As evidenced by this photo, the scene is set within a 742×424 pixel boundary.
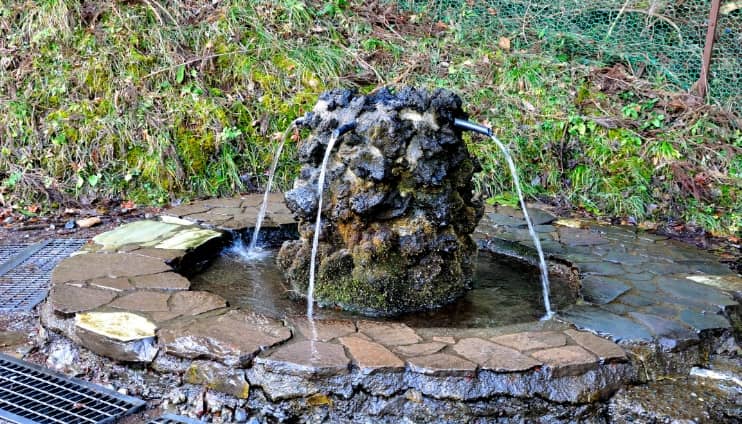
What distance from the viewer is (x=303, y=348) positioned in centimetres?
311

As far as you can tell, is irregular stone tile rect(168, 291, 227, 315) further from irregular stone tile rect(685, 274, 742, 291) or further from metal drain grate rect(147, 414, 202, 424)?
irregular stone tile rect(685, 274, 742, 291)

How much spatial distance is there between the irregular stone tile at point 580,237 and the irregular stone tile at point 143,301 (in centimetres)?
288

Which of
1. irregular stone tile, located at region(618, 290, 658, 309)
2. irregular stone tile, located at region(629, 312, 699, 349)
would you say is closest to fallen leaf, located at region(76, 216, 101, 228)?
irregular stone tile, located at region(618, 290, 658, 309)

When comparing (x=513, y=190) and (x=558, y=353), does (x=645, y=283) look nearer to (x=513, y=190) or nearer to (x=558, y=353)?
(x=558, y=353)

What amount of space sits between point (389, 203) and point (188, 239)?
170 cm

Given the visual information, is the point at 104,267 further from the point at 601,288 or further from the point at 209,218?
the point at 601,288

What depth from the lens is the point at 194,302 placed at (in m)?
3.65

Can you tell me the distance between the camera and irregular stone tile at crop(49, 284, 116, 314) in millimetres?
3508

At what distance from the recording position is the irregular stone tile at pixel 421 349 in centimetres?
308

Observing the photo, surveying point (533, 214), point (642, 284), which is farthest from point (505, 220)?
point (642, 284)

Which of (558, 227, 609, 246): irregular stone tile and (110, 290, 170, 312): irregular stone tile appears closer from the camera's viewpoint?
(110, 290, 170, 312): irregular stone tile

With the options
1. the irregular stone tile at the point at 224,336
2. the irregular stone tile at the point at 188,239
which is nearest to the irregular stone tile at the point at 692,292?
the irregular stone tile at the point at 224,336

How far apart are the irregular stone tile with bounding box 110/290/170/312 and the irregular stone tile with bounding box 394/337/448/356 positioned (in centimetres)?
129

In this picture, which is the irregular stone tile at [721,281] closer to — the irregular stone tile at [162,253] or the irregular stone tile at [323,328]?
the irregular stone tile at [323,328]
